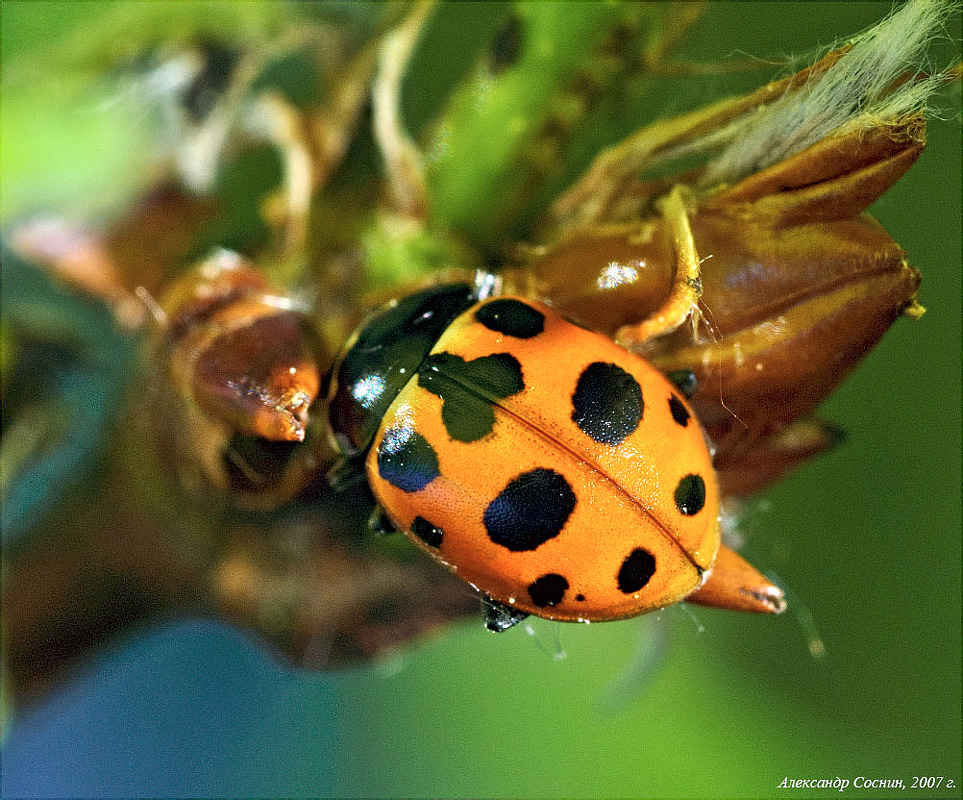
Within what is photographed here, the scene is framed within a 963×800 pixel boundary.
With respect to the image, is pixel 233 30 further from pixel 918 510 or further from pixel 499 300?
pixel 918 510

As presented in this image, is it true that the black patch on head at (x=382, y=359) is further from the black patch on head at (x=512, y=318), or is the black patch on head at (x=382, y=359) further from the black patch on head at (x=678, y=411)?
the black patch on head at (x=678, y=411)

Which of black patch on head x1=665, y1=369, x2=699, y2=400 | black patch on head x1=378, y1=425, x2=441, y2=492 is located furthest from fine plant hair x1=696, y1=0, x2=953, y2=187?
black patch on head x1=378, y1=425, x2=441, y2=492

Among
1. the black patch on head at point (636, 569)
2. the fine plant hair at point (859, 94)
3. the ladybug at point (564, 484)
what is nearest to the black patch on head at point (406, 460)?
the ladybug at point (564, 484)

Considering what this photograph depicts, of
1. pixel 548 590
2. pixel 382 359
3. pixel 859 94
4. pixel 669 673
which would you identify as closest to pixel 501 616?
pixel 548 590

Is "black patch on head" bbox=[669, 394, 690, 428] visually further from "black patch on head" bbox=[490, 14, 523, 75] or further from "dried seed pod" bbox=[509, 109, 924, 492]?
"black patch on head" bbox=[490, 14, 523, 75]

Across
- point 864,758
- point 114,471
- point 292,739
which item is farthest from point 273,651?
point 864,758
